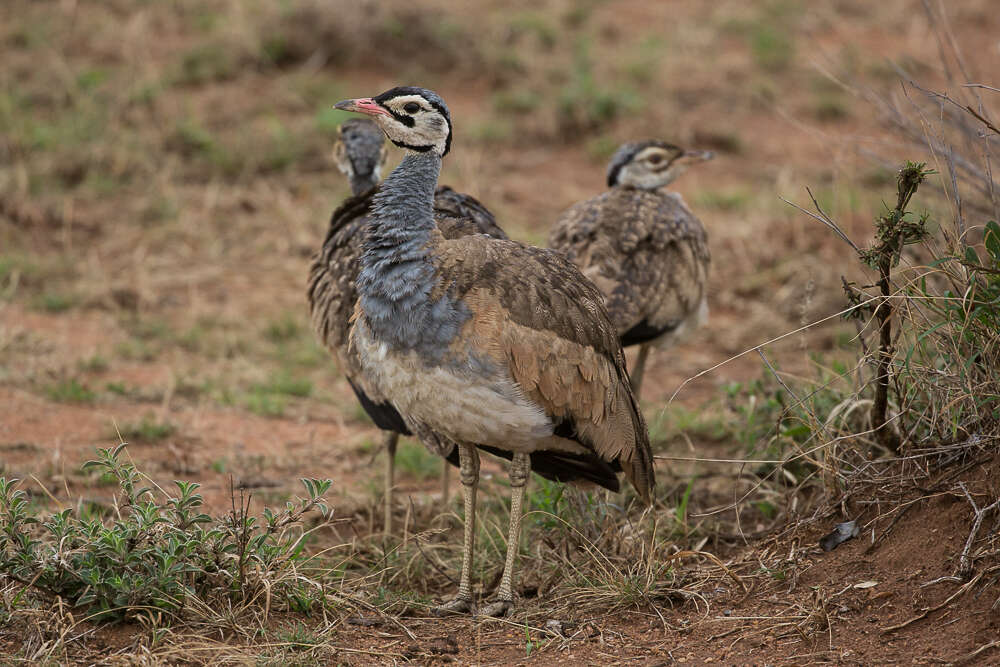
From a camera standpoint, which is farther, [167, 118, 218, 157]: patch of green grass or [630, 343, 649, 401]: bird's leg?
[167, 118, 218, 157]: patch of green grass

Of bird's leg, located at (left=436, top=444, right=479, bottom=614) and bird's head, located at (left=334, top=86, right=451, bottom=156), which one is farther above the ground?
bird's head, located at (left=334, top=86, right=451, bottom=156)

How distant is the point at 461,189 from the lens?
9172 millimetres

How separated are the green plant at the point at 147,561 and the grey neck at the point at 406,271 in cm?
63

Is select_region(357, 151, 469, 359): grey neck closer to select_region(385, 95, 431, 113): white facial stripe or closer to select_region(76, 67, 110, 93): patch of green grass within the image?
select_region(385, 95, 431, 113): white facial stripe

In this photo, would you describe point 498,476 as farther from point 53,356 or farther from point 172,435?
point 53,356

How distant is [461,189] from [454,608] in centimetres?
520

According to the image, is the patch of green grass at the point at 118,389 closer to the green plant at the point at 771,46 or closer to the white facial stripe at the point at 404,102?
the white facial stripe at the point at 404,102

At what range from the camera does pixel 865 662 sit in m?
3.68

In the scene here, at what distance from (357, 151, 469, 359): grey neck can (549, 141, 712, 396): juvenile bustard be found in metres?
1.52

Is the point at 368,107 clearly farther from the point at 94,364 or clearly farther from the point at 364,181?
the point at 94,364

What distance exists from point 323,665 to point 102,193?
6.16m

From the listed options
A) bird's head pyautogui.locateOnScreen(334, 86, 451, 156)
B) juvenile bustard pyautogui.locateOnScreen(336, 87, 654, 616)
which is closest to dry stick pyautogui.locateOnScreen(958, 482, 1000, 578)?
juvenile bustard pyautogui.locateOnScreen(336, 87, 654, 616)

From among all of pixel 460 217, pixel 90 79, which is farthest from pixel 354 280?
pixel 90 79

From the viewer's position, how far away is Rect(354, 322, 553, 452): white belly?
162 inches
